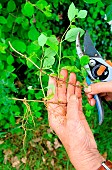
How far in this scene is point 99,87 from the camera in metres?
1.95

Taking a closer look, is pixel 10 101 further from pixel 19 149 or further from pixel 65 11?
pixel 65 11

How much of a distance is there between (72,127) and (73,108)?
0.31 ft

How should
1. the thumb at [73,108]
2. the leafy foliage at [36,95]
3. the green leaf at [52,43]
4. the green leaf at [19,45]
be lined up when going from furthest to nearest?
1. the leafy foliage at [36,95]
2. the green leaf at [19,45]
3. the thumb at [73,108]
4. the green leaf at [52,43]

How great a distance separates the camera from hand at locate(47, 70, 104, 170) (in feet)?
5.88

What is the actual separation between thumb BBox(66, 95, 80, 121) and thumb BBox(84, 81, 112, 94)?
0.58 feet

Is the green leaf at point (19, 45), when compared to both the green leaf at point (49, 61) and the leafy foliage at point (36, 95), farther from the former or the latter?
the green leaf at point (49, 61)

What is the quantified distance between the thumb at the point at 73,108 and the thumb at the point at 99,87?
178 millimetres

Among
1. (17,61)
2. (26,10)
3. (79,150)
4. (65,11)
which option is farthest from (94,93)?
(65,11)

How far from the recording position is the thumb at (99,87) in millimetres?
1949

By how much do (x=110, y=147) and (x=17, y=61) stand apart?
1123 mm

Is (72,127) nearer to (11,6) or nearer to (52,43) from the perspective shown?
(52,43)

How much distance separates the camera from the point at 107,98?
2213 mm

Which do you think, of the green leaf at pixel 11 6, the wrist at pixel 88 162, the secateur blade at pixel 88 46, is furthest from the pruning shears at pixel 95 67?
the green leaf at pixel 11 6

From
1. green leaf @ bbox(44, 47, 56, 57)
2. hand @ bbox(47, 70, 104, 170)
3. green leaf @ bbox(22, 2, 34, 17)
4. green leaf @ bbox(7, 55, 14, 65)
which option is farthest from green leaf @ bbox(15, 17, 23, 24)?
green leaf @ bbox(44, 47, 56, 57)
